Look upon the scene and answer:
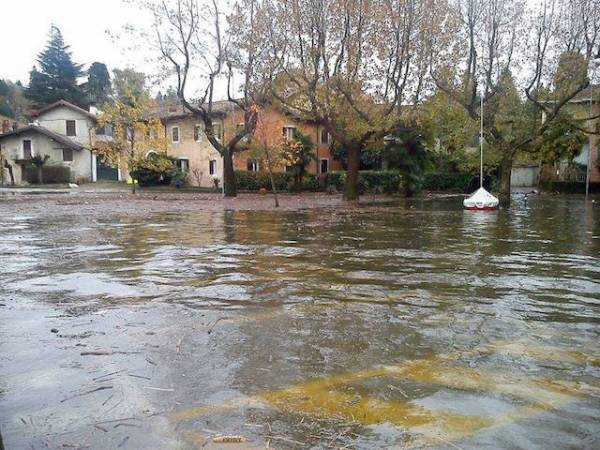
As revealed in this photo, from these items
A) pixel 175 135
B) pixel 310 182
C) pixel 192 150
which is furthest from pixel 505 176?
pixel 175 135

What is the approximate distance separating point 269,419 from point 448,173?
138 ft

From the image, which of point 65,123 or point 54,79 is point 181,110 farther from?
point 54,79

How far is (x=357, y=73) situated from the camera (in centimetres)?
2466

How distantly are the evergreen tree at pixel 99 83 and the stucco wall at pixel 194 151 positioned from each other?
34.1 m

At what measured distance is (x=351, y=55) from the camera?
79.2 feet

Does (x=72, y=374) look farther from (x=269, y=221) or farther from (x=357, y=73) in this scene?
(x=357, y=73)

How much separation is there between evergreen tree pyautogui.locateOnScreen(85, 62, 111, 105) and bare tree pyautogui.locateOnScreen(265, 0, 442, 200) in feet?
179

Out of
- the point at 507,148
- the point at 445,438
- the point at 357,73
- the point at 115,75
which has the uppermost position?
the point at 115,75

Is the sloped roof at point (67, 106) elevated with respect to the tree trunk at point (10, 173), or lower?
elevated

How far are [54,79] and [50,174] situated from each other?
74.0 feet

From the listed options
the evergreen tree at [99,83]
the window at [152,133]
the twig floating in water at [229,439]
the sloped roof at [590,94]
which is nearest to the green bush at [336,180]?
the window at [152,133]

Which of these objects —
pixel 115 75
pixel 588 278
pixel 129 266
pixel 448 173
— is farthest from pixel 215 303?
pixel 115 75

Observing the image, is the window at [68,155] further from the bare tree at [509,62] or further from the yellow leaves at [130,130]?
the bare tree at [509,62]

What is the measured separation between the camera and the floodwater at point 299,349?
128 inches
